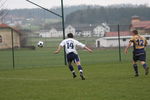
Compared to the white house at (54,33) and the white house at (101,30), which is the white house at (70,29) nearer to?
the white house at (54,33)

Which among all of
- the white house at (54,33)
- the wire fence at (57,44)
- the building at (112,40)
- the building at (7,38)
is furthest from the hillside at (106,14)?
the white house at (54,33)

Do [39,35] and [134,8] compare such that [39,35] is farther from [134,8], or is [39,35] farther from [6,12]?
[134,8]

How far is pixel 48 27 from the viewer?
35375 mm

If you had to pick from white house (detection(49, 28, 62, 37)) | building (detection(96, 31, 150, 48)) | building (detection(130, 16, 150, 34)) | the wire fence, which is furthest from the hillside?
white house (detection(49, 28, 62, 37))

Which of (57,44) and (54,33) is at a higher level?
(54,33)

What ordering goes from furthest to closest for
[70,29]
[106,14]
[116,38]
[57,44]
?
1. [106,14]
2. [116,38]
3. [70,29]
4. [57,44]

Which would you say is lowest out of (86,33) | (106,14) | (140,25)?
(86,33)

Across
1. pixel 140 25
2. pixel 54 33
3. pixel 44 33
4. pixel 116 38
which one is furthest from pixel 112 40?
pixel 54 33

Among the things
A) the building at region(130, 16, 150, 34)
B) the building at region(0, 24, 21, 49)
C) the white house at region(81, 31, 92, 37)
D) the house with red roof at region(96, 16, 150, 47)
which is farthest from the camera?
the building at region(130, 16, 150, 34)

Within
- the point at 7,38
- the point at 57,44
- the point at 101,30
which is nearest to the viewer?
the point at 57,44

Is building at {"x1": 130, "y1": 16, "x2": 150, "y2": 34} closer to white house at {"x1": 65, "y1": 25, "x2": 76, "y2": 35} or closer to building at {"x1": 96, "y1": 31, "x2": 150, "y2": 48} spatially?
building at {"x1": 96, "y1": 31, "x2": 150, "y2": 48}

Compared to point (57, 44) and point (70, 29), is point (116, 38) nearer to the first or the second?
point (70, 29)

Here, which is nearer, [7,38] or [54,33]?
[54,33]

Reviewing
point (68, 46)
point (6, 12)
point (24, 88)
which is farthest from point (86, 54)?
point (24, 88)
